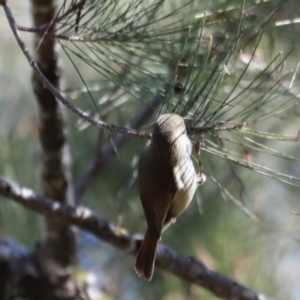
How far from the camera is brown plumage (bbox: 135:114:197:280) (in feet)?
2.33

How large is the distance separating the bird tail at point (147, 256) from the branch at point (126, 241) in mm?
202

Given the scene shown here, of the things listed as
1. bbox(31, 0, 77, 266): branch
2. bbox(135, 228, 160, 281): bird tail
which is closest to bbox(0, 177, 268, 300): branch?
bbox(31, 0, 77, 266): branch

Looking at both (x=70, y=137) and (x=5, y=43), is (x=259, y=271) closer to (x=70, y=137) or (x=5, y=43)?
(x=70, y=137)

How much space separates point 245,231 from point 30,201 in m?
0.72

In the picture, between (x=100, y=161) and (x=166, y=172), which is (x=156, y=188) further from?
(x=100, y=161)

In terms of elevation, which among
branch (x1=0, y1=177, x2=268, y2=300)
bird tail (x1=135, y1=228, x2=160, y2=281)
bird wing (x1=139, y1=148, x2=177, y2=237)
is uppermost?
bird wing (x1=139, y1=148, x2=177, y2=237)

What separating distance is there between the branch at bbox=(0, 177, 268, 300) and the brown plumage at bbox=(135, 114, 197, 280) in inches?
10.7

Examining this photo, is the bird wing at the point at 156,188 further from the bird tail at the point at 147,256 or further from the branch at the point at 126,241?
the branch at the point at 126,241

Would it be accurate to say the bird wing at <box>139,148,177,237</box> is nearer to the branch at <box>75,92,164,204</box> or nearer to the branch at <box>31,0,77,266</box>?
the branch at <box>31,0,77,266</box>

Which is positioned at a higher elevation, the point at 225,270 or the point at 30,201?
the point at 30,201

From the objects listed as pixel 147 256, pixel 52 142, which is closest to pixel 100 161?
pixel 52 142

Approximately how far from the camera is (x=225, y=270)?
5.04ft

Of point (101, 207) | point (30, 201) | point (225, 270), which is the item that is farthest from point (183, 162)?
point (101, 207)

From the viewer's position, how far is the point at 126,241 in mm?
1127
